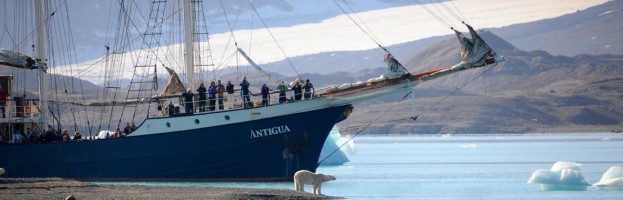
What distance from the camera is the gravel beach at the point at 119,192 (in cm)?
3909

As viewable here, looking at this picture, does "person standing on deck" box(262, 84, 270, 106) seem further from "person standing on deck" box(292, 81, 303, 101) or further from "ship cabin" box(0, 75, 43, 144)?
"ship cabin" box(0, 75, 43, 144)

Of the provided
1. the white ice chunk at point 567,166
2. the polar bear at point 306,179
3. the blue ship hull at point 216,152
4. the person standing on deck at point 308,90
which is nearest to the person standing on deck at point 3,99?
the blue ship hull at point 216,152

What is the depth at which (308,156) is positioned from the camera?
173 ft

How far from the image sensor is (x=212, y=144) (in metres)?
51.5

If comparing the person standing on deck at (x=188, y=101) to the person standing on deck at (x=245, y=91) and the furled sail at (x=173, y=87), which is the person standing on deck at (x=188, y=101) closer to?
the person standing on deck at (x=245, y=91)

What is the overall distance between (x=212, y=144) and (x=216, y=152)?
505 mm

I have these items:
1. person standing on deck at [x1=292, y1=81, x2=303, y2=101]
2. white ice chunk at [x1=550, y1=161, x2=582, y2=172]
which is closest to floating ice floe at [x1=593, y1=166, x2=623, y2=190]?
white ice chunk at [x1=550, y1=161, x2=582, y2=172]

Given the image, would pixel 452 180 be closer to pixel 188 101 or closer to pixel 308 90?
pixel 308 90

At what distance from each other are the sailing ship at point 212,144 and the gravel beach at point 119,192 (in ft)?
22.9

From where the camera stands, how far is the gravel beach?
128ft

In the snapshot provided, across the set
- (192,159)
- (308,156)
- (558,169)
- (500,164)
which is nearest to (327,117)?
(308,156)

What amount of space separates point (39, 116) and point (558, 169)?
71.6ft

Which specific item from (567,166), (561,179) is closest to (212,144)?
(561,179)

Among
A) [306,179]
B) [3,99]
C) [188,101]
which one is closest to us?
[306,179]
